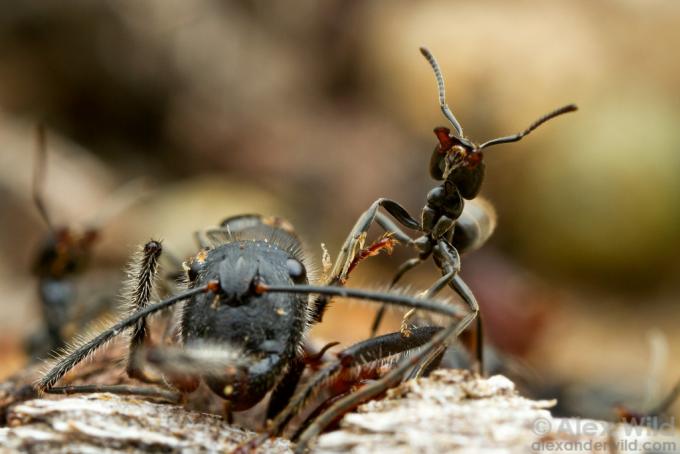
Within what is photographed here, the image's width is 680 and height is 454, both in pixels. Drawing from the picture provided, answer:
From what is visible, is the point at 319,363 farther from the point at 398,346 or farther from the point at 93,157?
the point at 93,157

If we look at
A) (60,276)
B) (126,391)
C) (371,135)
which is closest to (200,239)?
(126,391)

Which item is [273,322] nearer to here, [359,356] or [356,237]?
[359,356]

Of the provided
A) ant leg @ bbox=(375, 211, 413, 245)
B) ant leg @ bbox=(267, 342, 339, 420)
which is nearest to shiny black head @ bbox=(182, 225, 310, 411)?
ant leg @ bbox=(267, 342, 339, 420)

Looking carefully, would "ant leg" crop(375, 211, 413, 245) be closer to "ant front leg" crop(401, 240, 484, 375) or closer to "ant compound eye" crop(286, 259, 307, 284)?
"ant front leg" crop(401, 240, 484, 375)

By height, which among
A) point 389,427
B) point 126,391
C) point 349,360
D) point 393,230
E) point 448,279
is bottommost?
point 389,427

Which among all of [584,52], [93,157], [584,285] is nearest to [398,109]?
[584,52]

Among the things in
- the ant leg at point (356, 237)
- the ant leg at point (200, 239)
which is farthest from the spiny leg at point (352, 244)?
the ant leg at point (200, 239)
